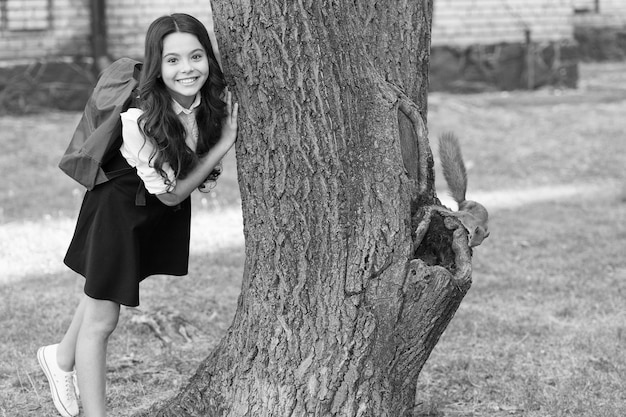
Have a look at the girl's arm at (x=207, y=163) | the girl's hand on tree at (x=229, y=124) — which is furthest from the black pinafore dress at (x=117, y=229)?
the girl's hand on tree at (x=229, y=124)

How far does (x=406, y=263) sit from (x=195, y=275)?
2.85 m

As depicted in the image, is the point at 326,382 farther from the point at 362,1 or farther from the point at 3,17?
the point at 3,17

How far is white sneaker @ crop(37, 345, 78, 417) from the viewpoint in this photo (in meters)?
3.46

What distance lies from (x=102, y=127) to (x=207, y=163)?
0.34m

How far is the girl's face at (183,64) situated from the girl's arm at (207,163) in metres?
0.13

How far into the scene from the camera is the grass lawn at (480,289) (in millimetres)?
3889

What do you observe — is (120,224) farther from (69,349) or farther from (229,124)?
(69,349)

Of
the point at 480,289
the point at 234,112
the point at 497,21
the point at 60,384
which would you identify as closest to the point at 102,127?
the point at 234,112

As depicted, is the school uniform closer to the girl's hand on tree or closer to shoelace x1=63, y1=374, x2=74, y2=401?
the girl's hand on tree

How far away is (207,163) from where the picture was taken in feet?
9.80

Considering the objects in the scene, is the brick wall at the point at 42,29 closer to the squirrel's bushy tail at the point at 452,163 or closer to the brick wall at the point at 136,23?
the brick wall at the point at 136,23

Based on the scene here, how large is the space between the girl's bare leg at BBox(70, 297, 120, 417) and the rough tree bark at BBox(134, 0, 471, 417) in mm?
502

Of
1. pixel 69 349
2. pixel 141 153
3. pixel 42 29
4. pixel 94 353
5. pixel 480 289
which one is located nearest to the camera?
pixel 141 153

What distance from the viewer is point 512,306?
512 centimetres
